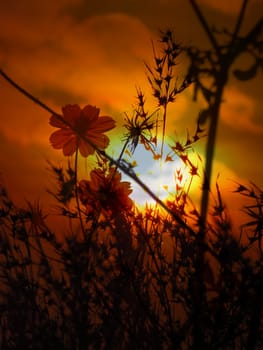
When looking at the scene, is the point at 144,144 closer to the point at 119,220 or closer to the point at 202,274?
the point at 119,220

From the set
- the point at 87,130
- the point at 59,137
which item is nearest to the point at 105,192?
the point at 87,130

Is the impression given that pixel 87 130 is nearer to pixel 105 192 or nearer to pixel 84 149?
pixel 84 149

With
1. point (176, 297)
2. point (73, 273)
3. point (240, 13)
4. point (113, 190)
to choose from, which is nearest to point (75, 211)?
point (113, 190)

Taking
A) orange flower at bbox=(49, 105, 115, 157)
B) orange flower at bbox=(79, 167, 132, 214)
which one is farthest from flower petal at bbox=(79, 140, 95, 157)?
orange flower at bbox=(79, 167, 132, 214)

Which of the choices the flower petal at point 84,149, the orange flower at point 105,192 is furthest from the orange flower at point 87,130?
the orange flower at point 105,192

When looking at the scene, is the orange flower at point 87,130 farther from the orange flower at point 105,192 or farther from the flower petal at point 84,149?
the orange flower at point 105,192
